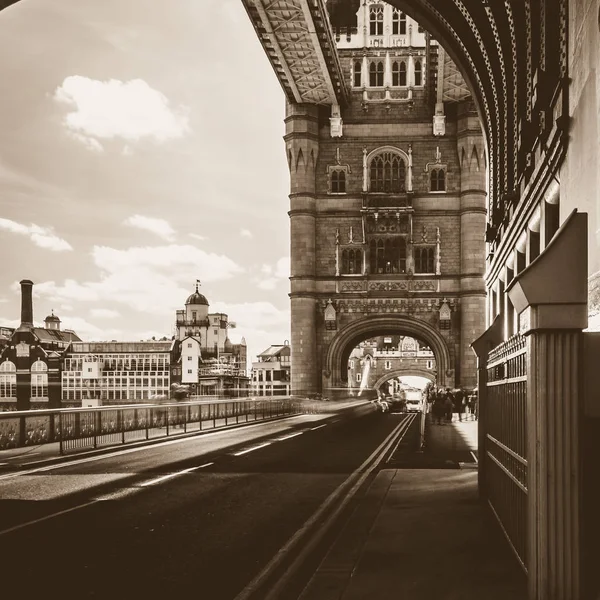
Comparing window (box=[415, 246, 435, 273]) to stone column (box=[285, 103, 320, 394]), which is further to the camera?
window (box=[415, 246, 435, 273])

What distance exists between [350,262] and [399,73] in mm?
14660

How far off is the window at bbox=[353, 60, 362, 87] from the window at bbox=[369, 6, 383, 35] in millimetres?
2609

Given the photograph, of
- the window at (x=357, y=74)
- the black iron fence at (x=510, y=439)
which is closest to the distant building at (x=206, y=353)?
the window at (x=357, y=74)

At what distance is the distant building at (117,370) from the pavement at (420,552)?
12784 centimetres

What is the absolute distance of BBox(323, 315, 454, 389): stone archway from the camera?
5950 cm

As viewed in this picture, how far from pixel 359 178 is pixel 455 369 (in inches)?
607

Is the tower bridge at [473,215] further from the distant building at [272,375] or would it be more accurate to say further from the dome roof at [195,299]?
the dome roof at [195,299]

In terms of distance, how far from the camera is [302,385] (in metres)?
59.5

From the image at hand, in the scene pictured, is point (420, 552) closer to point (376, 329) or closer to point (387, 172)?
point (376, 329)

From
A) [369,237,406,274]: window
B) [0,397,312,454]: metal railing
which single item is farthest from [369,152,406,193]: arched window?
[0,397,312,454]: metal railing

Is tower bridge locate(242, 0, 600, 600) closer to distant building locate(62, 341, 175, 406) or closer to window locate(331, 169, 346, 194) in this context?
window locate(331, 169, 346, 194)

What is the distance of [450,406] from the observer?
1575 inches

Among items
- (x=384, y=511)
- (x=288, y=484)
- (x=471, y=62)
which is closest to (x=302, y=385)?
(x=471, y=62)

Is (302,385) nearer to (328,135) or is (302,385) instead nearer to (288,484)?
(328,135)
